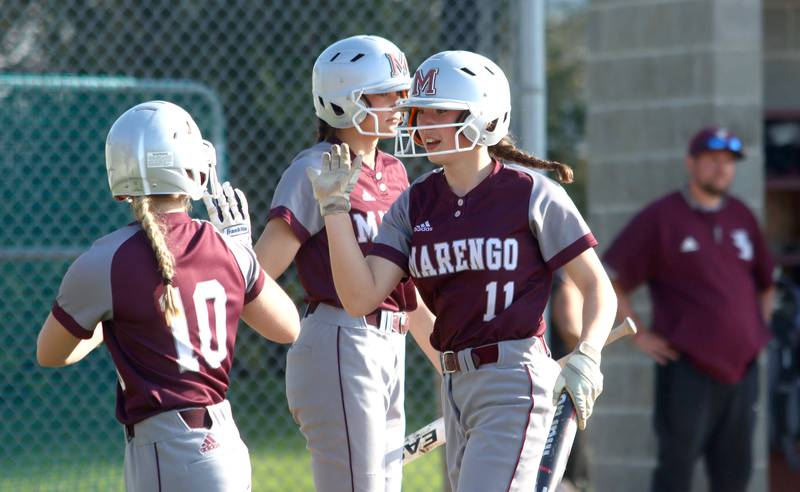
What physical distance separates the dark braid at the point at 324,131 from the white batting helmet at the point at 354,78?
2.7 inches

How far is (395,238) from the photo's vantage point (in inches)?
149

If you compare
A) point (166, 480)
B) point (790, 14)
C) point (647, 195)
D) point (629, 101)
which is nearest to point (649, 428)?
point (647, 195)

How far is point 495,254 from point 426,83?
0.55m

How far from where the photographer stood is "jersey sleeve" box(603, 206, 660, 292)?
21.1ft

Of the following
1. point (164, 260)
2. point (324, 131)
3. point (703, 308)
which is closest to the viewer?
point (164, 260)

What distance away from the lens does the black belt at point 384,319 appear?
165 inches

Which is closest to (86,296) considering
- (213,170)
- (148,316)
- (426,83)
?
(148,316)

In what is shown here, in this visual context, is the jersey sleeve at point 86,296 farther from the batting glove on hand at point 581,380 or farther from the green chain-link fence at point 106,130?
the green chain-link fence at point 106,130

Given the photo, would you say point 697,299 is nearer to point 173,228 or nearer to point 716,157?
point 716,157

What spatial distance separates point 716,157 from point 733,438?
1.40m

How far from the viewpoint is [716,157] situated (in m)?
6.34

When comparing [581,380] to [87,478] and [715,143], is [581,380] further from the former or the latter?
[87,478]

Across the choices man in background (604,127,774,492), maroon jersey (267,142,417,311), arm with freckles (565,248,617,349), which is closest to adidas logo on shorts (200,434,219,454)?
maroon jersey (267,142,417,311)

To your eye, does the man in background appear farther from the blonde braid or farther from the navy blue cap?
the blonde braid
